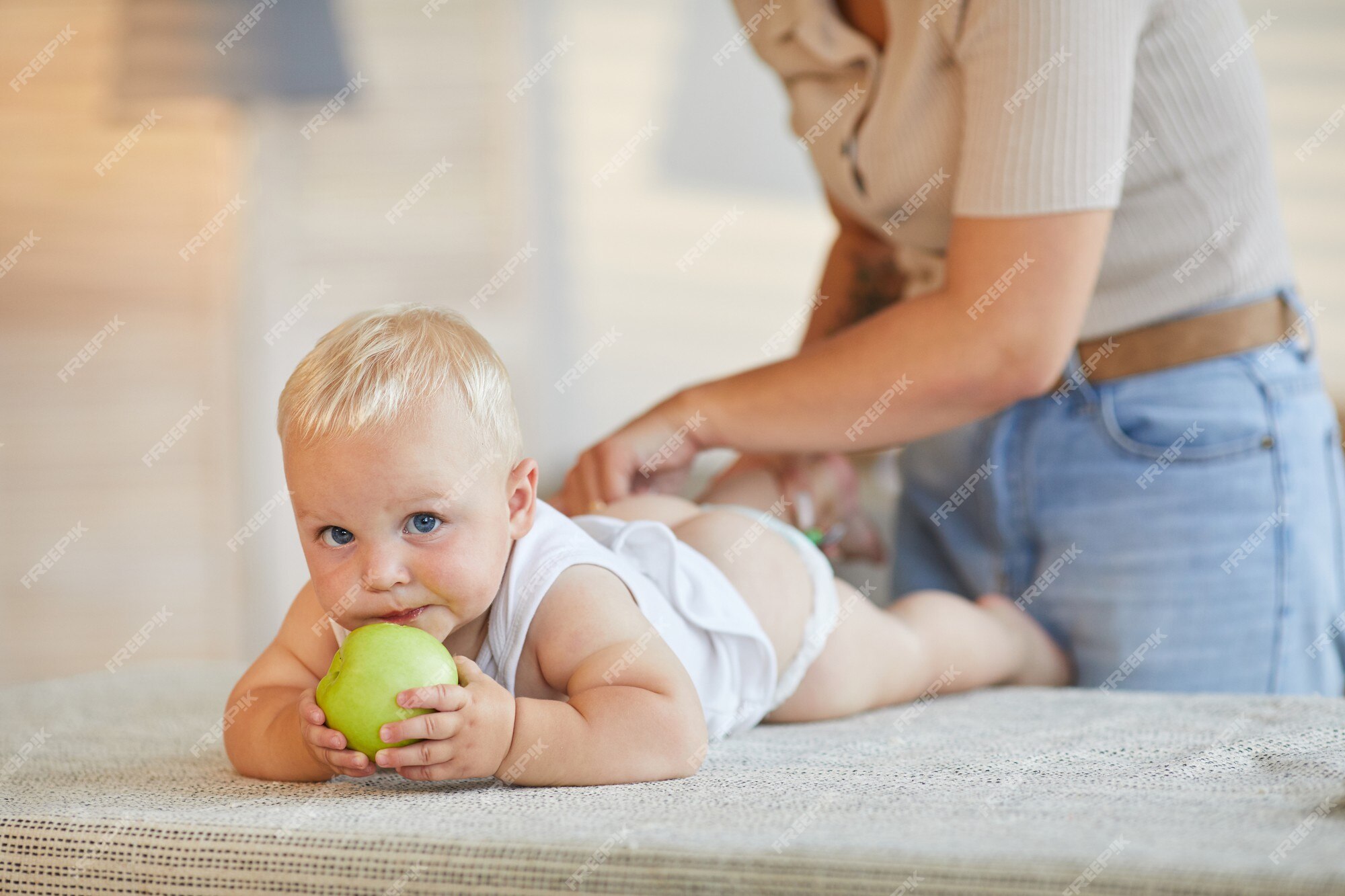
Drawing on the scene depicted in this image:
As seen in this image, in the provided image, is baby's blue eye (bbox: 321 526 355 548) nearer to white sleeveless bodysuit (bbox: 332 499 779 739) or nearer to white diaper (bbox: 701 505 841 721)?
white sleeveless bodysuit (bbox: 332 499 779 739)

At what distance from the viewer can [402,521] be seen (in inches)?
33.1

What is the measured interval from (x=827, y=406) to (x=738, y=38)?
2.58 meters

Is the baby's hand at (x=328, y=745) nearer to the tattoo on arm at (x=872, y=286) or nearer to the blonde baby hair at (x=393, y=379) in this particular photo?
the blonde baby hair at (x=393, y=379)

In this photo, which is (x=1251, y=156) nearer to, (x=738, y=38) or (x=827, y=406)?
(x=827, y=406)

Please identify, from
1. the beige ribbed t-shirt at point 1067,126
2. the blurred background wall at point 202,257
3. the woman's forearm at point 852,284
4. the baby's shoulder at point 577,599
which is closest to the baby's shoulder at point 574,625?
the baby's shoulder at point 577,599

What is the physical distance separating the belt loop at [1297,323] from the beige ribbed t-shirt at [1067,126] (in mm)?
18

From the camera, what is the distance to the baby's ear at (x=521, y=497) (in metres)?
0.92

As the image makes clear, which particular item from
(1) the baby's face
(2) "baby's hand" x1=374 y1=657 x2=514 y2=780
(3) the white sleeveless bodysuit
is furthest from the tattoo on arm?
(2) "baby's hand" x1=374 y1=657 x2=514 y2=780

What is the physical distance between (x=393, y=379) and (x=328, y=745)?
264mm

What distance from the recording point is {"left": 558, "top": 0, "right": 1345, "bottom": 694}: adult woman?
1.11 metres

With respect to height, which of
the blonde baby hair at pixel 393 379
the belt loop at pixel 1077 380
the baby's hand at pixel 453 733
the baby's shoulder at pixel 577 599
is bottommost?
the baby's hand at pixel 453 733

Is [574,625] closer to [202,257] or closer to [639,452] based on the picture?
[639,452]

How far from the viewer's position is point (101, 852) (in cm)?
71

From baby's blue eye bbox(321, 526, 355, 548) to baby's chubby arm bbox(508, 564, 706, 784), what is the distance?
0.52ft
